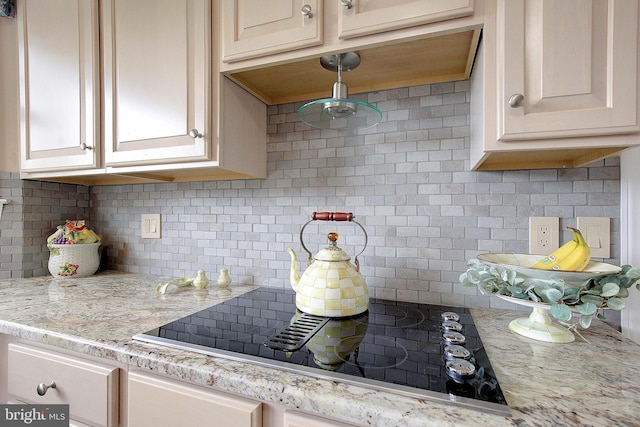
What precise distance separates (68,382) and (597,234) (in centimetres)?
142

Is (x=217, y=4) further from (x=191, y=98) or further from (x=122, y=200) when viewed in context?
(x=122, y=200)

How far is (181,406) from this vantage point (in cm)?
60

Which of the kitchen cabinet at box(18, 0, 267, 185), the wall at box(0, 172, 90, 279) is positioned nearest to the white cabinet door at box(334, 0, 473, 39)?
the kitchen cabinet at box(18, 0, 267, 185)

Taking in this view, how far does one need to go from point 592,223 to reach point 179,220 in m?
1.49

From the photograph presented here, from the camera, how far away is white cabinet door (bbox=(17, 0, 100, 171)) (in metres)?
1.14

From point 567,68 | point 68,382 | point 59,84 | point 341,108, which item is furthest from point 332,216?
point 59,84

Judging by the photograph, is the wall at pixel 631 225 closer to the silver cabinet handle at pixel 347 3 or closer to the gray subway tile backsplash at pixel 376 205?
the gray subway tile backsplash at pixel 376 205

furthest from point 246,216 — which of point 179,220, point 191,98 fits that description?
point 191,98

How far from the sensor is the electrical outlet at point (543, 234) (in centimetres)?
90

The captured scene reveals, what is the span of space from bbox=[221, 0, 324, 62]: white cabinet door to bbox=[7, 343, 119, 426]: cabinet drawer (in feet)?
Result: 2.93

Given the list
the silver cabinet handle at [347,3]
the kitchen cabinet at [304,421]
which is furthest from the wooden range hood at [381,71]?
the kitchen cabinet at [304,421]

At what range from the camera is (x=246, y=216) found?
50.2 inches

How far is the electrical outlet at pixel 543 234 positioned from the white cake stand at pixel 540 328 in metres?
0.24

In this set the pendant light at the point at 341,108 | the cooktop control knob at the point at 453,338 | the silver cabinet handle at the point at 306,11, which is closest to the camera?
the cooktop control knob at the point at 453,338
